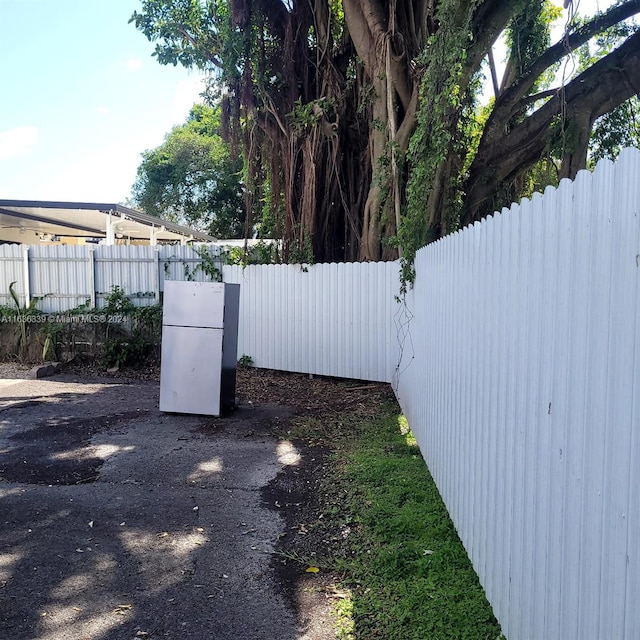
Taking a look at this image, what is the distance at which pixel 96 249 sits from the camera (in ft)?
38.3

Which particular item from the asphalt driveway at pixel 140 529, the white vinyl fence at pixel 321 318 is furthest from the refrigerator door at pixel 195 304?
the white vinyl fence at pixel 321 318

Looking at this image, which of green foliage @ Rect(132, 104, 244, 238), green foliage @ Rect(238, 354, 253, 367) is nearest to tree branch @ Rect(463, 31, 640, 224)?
green foliage @ Rect(238, 354, 253, 367)

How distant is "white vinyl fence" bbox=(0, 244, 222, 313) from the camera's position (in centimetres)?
1158

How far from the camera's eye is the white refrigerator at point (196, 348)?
734cm

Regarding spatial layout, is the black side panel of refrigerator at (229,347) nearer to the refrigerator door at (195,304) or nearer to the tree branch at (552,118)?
the refrigerator door at (195,304)

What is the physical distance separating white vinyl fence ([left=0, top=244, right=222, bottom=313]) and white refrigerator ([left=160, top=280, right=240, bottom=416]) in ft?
13.7

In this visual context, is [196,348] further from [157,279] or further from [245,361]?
[157,279]

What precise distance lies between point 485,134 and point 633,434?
8.46m

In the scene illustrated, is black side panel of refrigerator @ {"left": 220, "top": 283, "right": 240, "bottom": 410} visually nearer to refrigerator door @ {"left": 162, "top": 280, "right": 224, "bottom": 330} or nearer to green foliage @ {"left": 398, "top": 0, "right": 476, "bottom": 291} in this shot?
refrigerator door @ {"left": 162, "top": 280, "right": 224, "bottom": 330}

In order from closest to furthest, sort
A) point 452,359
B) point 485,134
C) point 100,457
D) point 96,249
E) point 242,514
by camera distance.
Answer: point 452,359 → point 242,514 → point 100,457 → point 485,134 → point 96,249

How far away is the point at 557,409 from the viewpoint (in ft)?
6.47

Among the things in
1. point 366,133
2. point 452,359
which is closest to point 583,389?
point 452,359

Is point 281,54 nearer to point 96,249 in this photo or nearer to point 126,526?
point 96,249

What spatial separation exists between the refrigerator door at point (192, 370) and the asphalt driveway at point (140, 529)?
18cm
